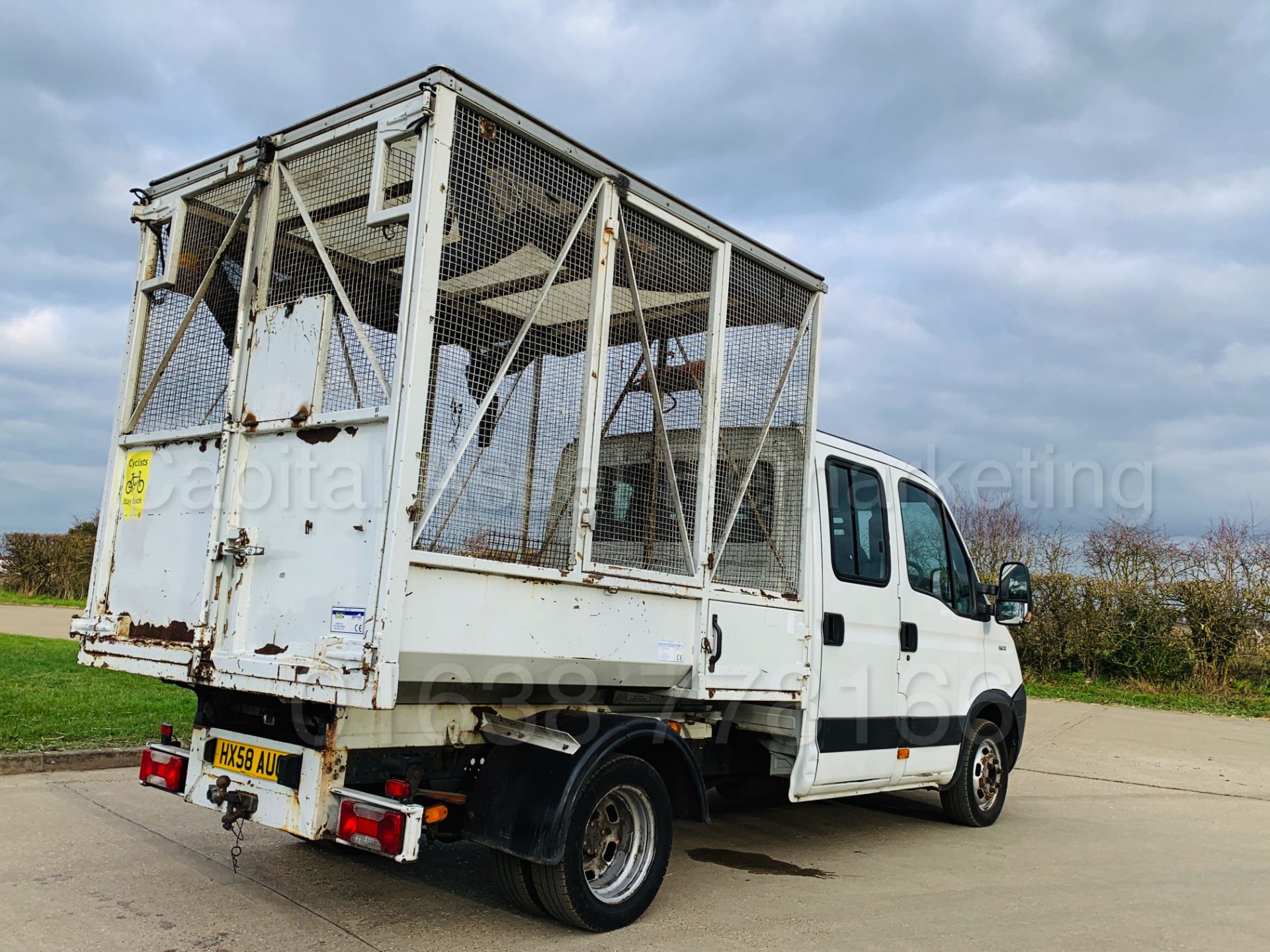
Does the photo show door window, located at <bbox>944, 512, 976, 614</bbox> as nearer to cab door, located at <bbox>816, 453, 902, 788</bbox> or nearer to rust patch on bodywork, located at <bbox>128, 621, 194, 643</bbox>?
cab door, located at <bbox>816, 453, 902, 788</bbox>

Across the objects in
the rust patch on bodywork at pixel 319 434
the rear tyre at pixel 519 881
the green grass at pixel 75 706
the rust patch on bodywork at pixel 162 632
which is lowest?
the rear tyre at pixel 519 881

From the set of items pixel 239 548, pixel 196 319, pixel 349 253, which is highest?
pixel 349 253

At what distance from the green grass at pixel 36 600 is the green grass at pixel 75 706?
11889mm

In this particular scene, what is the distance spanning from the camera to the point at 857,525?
605 centimetres

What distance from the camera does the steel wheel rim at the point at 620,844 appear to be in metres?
4.48

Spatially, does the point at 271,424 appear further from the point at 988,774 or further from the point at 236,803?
the point at 988,774

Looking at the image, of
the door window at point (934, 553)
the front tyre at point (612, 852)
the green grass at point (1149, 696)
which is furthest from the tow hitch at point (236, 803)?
the green grass at point (1149, 696)

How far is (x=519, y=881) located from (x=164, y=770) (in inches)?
64.2

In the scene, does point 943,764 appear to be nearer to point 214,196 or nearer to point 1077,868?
point 1077,868


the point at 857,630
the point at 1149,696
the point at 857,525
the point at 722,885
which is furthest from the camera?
the point at 1149,696

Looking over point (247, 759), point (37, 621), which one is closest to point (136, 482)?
point (247, 759)

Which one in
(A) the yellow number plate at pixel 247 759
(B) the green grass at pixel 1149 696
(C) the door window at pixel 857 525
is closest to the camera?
(A) the yellow number plate at pixel 247 759

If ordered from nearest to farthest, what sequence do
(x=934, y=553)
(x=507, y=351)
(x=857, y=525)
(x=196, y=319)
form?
(x=507, y=351) → (x=196, y=319) → (x=857, y=525) → (x=934, y=553)

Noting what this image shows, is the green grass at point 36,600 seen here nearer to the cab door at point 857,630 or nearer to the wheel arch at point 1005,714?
the wheel arch at point 1005,714
